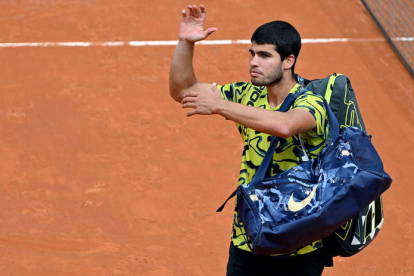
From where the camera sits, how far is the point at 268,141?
438 centimetres

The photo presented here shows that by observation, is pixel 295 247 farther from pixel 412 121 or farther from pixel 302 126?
pixel 412 121

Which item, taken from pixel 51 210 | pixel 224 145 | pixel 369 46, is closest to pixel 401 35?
pixel 369 46

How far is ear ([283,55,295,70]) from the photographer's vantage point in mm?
4359

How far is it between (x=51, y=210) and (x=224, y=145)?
2.10 m

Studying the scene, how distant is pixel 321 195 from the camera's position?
4.02m

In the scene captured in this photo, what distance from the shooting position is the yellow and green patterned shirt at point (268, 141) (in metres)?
4.16

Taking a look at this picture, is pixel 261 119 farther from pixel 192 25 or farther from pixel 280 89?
pixel 192 25

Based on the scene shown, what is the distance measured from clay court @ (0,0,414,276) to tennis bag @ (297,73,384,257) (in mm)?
2851

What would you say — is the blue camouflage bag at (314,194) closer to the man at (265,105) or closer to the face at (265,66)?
the man at (265,105)

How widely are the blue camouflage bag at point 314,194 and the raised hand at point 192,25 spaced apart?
0.87 m

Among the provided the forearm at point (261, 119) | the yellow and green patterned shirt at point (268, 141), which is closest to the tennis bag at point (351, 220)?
the yellow and green patterned shirt at point (268, 141)

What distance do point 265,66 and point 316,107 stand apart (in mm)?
385

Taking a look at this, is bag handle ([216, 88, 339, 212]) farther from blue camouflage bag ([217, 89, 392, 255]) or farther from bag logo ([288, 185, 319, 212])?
bag logo ([288, 185, 319, 212])

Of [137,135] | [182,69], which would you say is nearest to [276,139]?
[182,69]
